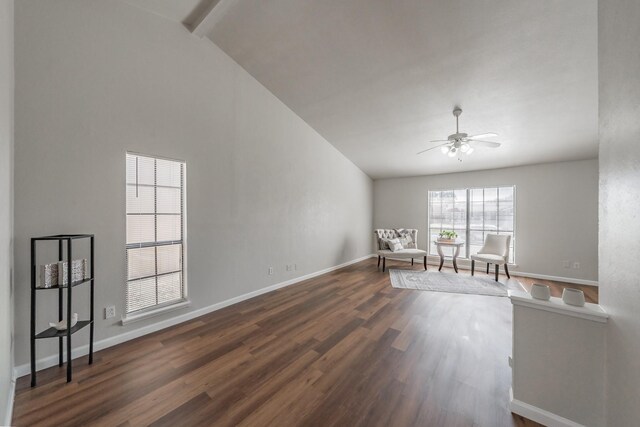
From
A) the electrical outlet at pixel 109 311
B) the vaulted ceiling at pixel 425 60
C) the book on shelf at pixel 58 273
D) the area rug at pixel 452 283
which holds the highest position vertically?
the vaulted ceiling at pixel 425 60

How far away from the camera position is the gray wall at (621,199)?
39.5 inches

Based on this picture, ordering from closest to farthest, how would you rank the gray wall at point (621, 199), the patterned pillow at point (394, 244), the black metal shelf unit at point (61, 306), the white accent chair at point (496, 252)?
1. the gray wall at point (621, 199)
2. the black metal shelf unit at point (61, 306)
3. the white accent chair at point (496, 252)
4. the patterned pillow at point (394, 244)

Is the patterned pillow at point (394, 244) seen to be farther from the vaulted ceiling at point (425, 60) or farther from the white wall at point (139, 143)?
the vaulted ceiling at point (425, 60)

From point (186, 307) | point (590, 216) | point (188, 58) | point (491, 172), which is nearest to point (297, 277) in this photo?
point (186, 307)

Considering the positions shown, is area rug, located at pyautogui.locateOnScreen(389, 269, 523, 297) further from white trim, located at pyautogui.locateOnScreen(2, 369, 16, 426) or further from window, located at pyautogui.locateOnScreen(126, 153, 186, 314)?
white trim, located at pyautogui.locateOnScreen(2, 369, 16, 426)

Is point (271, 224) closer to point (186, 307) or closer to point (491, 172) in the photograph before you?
point (186, 307)

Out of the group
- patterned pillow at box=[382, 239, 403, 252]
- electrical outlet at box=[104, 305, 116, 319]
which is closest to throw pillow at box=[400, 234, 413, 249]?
patterned pillow at box=[382, 239, 403, 252]

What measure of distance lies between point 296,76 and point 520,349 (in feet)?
12.9

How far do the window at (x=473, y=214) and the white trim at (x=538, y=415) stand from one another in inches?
190

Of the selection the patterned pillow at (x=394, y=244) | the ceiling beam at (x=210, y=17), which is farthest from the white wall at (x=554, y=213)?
the ceiling beam at (x=210, y=17)

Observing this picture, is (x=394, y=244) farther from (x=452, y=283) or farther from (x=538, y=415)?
(x=538, y=415)

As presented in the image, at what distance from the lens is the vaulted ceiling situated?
7.59ft

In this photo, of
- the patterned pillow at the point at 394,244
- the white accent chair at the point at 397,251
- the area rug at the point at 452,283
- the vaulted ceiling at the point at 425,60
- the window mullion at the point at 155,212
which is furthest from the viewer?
the patterned pillow at the point at 394,244

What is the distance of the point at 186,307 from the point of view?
291 cm
